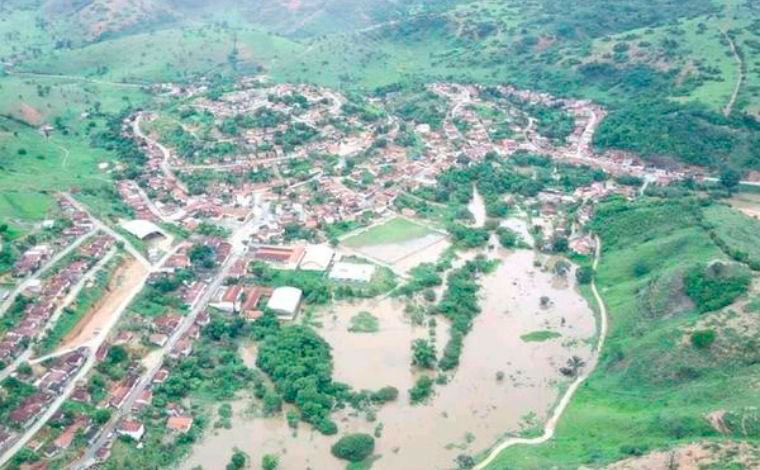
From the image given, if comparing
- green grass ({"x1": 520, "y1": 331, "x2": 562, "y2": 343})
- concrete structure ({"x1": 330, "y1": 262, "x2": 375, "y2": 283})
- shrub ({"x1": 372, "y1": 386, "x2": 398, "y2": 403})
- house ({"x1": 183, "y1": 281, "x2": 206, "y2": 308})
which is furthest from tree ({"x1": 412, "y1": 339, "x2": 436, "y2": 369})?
house ({"x1": 183, "y1": 281, "x2": 206, "y2": 308})

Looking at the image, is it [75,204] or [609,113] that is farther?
[609,113]

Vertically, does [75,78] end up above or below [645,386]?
below

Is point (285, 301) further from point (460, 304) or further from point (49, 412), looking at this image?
point (49, 412)

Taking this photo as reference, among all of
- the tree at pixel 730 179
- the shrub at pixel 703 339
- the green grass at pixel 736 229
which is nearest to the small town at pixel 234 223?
the tree at pixel 730 179

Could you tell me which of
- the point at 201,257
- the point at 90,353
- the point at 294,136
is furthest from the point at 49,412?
the point at 294,136

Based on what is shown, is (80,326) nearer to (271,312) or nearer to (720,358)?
(271,312)

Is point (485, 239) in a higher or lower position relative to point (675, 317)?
lower

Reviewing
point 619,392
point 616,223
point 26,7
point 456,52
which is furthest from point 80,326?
point 26,7
